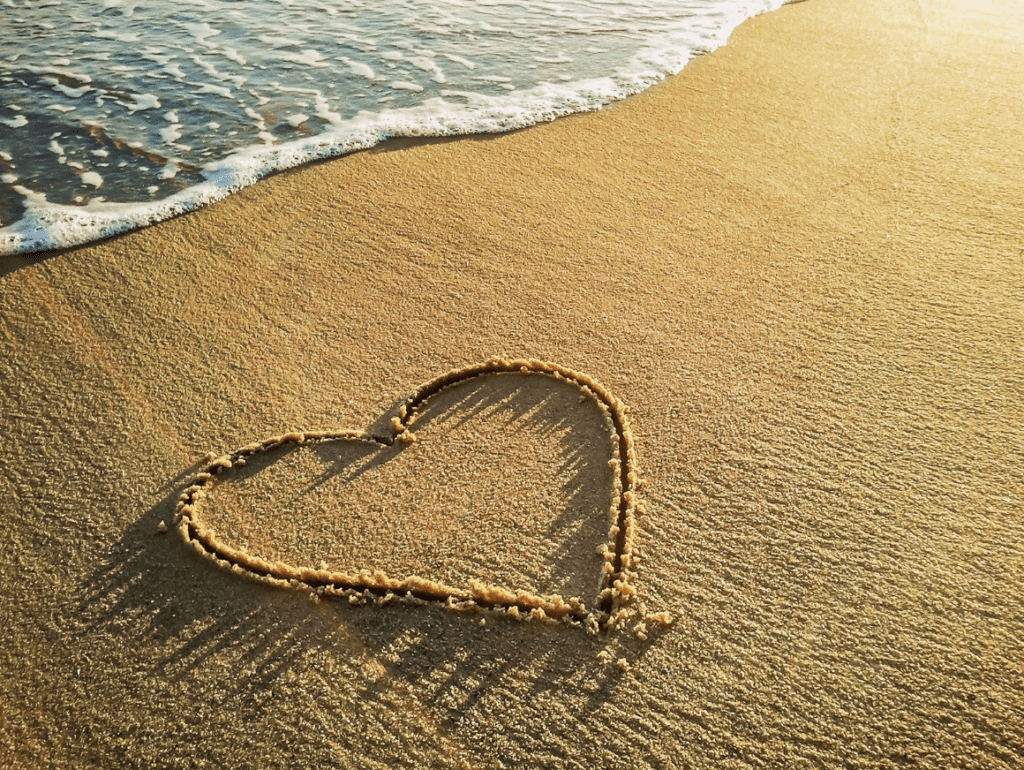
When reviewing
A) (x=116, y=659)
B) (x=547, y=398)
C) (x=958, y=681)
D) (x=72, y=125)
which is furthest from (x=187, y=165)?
(x=958, y=681)

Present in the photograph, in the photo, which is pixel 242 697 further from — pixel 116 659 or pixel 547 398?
pixel 547 398

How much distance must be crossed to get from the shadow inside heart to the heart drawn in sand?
2 centimetres

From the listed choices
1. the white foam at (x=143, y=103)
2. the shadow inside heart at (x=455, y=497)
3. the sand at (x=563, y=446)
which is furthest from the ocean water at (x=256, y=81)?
the shadow inside heart at (x=455, y=497)

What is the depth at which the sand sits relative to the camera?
169 cm

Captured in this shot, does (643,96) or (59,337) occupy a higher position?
(643,96)

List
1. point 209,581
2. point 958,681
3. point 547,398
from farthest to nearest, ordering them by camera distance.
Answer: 1. point 547,398
2. point 209,581
3. point 958,681

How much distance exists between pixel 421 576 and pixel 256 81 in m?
3.72

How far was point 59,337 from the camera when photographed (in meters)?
2.71

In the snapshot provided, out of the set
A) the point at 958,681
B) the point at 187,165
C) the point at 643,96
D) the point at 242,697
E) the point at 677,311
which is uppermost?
the point at 643,96

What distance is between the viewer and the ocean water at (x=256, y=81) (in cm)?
359

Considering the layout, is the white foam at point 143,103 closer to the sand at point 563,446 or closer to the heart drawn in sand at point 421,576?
the sand at point 563,446

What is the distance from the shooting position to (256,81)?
452 cm

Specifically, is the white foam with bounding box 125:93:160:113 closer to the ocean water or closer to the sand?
the ocean water

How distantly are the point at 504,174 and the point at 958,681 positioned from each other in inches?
107
